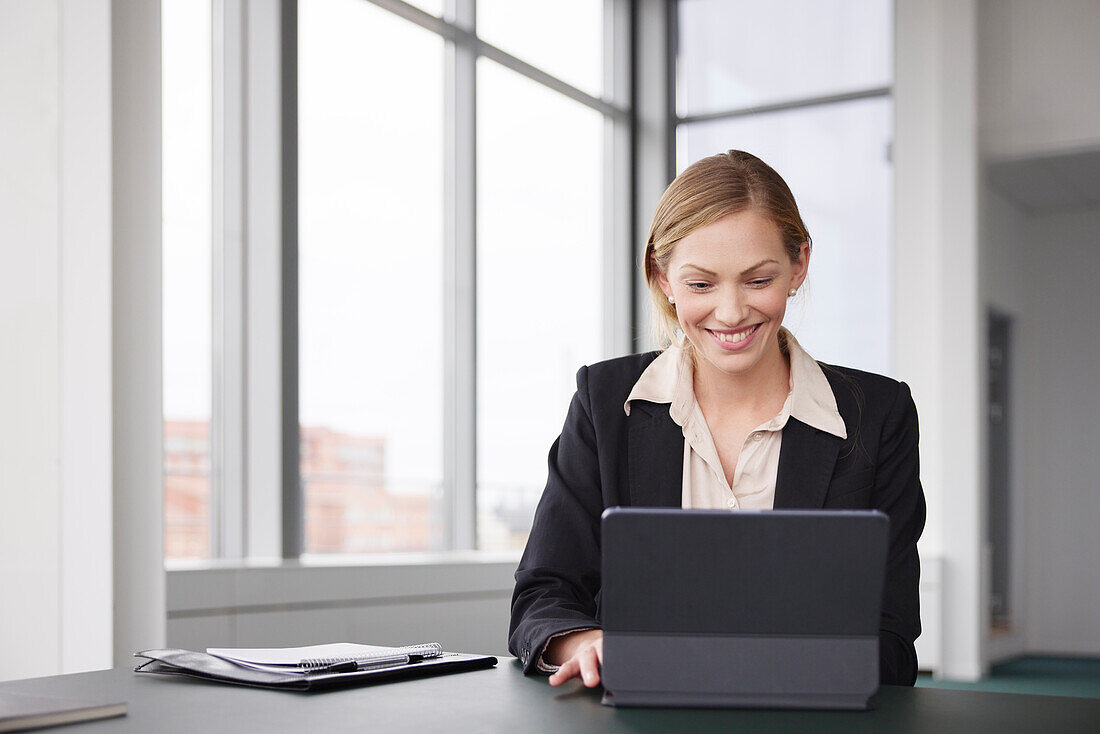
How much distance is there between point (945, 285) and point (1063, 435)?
2.17 metres

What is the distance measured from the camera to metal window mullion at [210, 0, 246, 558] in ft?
13.5

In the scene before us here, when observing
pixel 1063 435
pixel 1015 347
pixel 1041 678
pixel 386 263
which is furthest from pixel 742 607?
pixel 1063 435

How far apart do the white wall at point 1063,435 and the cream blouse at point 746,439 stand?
21.6ft

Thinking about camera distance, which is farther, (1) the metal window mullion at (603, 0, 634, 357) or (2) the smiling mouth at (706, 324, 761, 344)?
(1) the metal window mullion at (603, 0, 634, 357)

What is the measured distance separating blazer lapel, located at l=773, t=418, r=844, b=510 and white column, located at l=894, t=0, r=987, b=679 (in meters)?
4.41

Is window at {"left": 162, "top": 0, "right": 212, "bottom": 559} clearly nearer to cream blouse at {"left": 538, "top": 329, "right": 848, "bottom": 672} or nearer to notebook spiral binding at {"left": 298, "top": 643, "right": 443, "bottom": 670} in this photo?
cream blouse at {"left": 538, "top": 329, "right": 848, "bottom": 672}

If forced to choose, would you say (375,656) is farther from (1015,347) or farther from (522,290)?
(1015,347)

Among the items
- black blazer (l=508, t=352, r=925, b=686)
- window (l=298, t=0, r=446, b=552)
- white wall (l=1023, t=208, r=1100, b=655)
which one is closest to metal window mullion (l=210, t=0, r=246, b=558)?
window (l=298, t=0, r=446, b=552)

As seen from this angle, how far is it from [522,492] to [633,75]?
2.74 meters

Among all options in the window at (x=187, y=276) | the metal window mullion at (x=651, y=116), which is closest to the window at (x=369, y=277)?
the window at (x=187, y=276)

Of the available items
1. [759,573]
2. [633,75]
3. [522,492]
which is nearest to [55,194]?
[759,573]

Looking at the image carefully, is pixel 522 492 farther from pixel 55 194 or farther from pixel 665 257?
pixel 665 257

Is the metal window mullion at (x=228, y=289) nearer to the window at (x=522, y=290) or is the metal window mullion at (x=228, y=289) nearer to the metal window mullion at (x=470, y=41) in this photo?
the metal window mullion at (x=470, y=41)

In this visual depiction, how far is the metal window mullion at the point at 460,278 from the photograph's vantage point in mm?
5422
